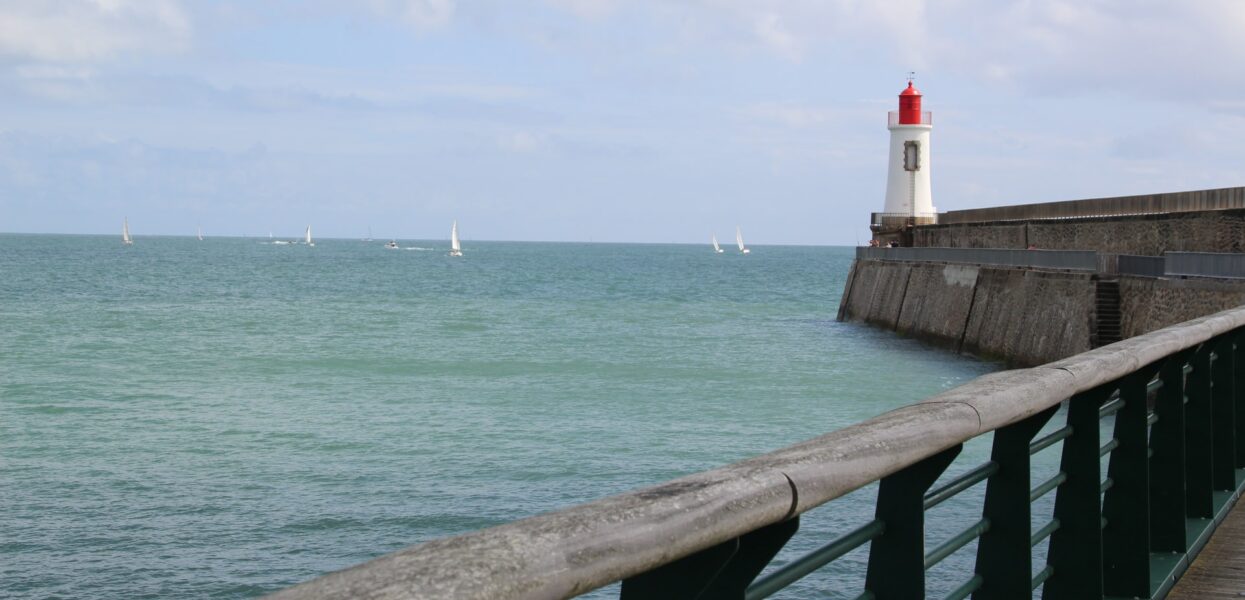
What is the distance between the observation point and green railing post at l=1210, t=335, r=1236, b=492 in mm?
5168

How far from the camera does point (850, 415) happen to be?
20703 mm

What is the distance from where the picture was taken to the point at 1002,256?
2873 centimetres

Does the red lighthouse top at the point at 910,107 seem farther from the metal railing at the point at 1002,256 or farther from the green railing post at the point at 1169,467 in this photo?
the green railing post at the point at 1169,467

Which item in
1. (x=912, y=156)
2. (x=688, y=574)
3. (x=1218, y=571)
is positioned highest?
(x=912, y=156)

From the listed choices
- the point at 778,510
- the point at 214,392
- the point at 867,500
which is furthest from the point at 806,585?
the point at 214,392

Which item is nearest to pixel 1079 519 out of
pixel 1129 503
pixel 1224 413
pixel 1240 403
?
pixel 1129 503

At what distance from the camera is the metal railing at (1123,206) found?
2095 cm

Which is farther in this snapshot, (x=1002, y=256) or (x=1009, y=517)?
(x=1002, y=256)

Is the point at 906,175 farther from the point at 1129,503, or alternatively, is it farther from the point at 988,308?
the point at 1129,503

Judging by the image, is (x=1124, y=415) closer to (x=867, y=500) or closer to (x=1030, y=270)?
(x=867, y=500)

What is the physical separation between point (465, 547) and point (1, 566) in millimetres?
11446

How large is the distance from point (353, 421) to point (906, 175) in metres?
31.1

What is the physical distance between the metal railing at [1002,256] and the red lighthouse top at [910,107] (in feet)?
25.9

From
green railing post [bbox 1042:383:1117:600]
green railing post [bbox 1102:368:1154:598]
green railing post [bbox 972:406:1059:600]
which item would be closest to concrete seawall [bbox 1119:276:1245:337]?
green railing post [bbox 1102:368:1154:598]
